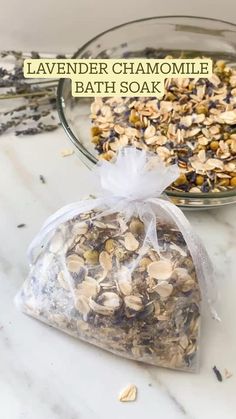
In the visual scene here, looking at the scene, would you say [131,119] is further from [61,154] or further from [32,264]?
[32,264]

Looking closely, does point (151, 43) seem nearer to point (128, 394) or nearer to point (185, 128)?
point (185, 128)

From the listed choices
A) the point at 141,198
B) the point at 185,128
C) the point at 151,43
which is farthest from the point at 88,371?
the point at 151,43

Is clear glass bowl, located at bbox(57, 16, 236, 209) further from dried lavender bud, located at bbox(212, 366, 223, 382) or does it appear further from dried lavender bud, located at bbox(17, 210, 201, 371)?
dried lavender bud, located at bbox(212, 366, 223, 382)

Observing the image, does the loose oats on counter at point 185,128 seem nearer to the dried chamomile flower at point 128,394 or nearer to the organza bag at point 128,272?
the organza bag at point 128,272

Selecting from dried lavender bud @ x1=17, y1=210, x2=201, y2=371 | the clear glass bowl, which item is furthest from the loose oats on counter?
dried lavender bud @ x1=17, y1=210, x2=201, y2=371

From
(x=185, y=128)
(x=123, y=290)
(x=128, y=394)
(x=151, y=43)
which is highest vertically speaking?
(x=151, y=43)

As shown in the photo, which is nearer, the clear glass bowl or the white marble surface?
the white marble surface

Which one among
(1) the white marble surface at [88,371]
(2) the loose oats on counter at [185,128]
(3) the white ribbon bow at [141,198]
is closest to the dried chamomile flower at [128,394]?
(1) the white marble surface at [88,371]
